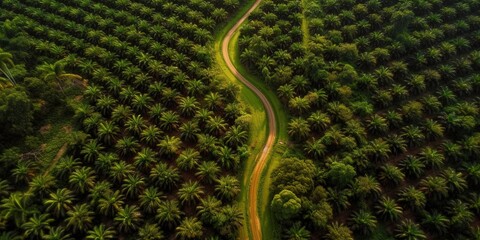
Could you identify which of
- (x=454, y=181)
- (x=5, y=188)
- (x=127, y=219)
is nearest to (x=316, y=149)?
(x=454, y=181)

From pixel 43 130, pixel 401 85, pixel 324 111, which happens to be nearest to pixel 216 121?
pixel 324 111

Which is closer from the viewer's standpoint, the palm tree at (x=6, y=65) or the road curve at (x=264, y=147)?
the road curve at (x=264, y=147)

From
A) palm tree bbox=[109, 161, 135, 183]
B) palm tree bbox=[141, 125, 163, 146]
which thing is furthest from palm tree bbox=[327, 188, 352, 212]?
palm tree bbox=[109, 161, 135, 183]

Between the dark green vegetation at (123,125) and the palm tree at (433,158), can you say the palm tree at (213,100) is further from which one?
the palm tree at (433,158)

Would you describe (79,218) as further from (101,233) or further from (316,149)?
(316,149)

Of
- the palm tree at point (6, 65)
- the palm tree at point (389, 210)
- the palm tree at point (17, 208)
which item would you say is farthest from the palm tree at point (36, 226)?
the palm tree at point (389, 210)

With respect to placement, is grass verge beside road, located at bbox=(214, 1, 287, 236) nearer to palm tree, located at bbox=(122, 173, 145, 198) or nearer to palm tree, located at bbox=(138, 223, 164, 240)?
palm tree, located at bbox=(138, 223, 164, 240)
